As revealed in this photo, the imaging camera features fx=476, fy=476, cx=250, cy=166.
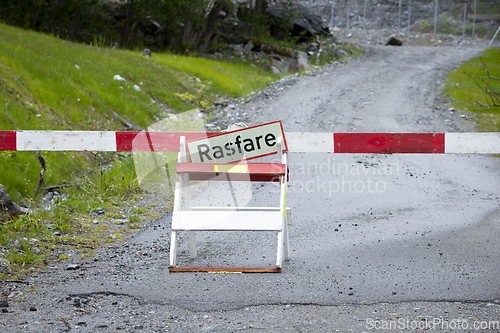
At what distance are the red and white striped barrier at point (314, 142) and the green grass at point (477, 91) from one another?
466cm

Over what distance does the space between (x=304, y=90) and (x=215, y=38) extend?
8661mm

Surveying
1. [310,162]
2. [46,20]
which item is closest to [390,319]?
[310,162]

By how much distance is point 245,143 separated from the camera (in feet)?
15.6

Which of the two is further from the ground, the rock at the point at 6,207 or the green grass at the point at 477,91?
the green grass at the point at 477,91

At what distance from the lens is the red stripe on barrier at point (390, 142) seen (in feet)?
16.6

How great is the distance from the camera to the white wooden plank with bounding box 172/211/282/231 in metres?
4.14

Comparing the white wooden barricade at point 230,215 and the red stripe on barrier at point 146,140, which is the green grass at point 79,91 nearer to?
the red stripe on barrier at point 146,140

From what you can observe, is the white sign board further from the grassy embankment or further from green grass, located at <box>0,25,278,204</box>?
green grass, located at <box>0,25,278,204</box>

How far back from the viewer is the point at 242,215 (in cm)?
427

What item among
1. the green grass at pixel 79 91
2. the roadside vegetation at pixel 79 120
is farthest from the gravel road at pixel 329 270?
the green grass at pixel 79 91

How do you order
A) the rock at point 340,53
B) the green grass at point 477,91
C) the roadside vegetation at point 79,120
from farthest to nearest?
the rock at point 340,53 → the green grass at point 477,91 → the roadside vegetation at point 79,120

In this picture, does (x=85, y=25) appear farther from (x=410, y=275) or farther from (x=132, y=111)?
(x=410, y=275)

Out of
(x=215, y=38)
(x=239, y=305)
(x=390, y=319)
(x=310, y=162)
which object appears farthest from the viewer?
(x=215, y=38)

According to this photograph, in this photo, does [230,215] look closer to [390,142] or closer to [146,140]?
[146,140]
